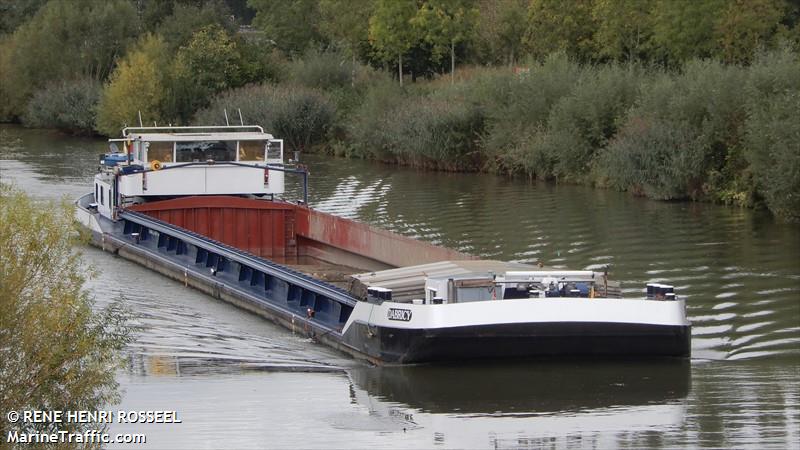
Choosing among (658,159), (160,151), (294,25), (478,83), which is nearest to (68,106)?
(294,25)

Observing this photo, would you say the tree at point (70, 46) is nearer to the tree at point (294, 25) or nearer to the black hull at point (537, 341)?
the tree at point (294, 25)

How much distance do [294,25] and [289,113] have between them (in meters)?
26.1

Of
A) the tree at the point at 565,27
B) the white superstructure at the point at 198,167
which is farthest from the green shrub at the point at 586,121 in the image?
the white superstructure at the point at 198,167

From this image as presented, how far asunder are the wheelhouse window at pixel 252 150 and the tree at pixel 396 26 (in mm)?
29897

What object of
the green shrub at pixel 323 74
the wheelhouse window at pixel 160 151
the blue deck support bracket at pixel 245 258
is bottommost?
the blue deck support bracket at pixel 245 258

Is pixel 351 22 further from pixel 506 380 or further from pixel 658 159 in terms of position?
pixel 506 380

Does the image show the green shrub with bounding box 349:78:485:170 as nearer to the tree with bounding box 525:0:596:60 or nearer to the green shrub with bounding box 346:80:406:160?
the green shrub with bounding box 346:80:406:160

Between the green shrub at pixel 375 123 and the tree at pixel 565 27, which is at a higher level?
the tree at pixel 565 27

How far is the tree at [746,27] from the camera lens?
41375mm

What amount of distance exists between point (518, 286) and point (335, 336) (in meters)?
2.61

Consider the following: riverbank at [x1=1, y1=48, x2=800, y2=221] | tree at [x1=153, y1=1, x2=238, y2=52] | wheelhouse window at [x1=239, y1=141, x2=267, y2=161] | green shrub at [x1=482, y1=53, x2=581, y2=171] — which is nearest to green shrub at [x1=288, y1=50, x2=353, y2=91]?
riverbank at [x1=1, y1=48, x2=800, y2=221]

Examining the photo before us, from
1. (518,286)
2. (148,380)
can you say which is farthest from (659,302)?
(148,380)

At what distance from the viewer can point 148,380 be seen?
15.3 m

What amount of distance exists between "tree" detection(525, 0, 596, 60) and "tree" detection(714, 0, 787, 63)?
7238 millimetres
